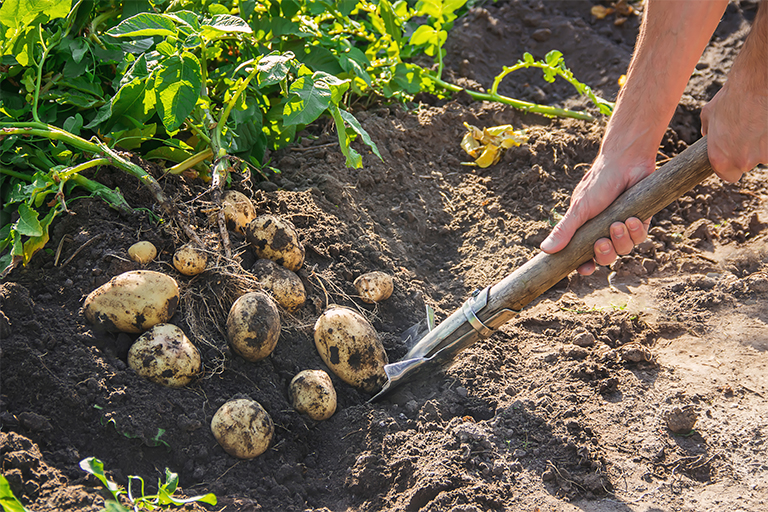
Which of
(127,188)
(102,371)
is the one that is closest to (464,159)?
(127,188)

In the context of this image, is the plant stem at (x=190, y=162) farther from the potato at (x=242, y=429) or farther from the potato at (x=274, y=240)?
the potato at (x=242, y=429)

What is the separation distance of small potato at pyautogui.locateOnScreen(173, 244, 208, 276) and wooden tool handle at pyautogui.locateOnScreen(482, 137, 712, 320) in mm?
1179

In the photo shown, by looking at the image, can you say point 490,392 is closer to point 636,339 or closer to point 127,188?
point 636,339

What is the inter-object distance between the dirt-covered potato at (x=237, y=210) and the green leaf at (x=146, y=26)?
703 mm

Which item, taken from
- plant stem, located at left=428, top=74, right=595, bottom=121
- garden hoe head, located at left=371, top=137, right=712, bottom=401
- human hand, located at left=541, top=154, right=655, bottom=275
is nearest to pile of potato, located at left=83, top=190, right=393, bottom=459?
garden hoe head, located at left=371, top=137, right=712, bottom=401

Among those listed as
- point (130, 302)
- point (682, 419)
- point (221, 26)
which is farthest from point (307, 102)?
point (682, 419)

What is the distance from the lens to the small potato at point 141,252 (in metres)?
2.09

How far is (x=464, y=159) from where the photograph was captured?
372 cm

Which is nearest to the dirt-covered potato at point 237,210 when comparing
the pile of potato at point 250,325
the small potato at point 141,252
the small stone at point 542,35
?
the pile of potato at point 250,325

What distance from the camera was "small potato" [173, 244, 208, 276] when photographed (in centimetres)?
213

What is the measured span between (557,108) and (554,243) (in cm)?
227

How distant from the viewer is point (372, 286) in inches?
99.2

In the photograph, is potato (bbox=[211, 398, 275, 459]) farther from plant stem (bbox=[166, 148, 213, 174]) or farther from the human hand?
the human hand

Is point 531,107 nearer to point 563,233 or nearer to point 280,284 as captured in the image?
point 563,233
